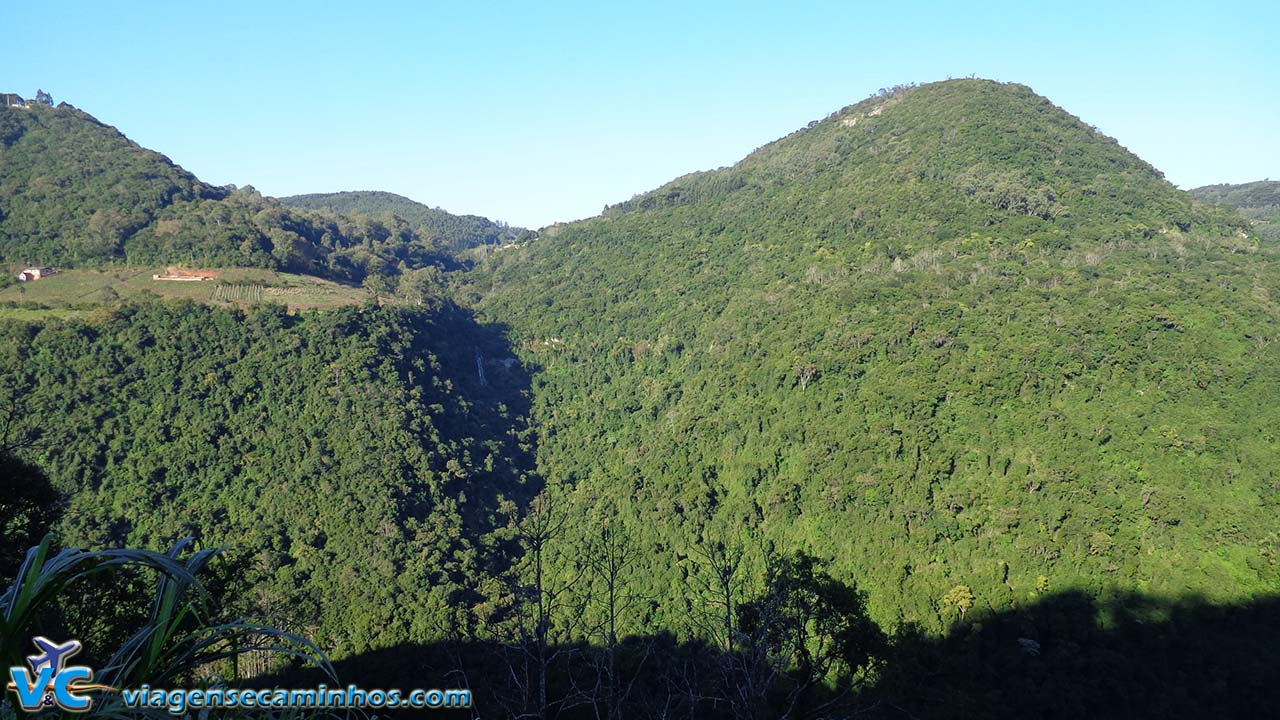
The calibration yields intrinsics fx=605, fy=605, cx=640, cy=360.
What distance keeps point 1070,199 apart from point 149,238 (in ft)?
221

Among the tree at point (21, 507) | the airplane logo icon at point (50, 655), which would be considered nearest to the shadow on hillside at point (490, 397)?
the tree at point (21, 507)

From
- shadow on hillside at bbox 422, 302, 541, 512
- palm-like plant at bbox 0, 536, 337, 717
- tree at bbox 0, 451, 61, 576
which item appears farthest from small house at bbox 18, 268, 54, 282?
palm-like plant at bbox 0, 536, 337, 717

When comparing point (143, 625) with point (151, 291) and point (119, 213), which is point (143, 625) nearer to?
point (151, 291)

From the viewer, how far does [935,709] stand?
53.0 feet

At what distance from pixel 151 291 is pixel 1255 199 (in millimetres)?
115762

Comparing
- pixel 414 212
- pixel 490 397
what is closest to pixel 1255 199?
pixel 490 397

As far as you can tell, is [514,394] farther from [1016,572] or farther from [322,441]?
[1016,572]

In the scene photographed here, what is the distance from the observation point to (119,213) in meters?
46.6

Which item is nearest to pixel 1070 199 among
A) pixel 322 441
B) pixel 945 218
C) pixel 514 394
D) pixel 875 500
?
pixel 945 218

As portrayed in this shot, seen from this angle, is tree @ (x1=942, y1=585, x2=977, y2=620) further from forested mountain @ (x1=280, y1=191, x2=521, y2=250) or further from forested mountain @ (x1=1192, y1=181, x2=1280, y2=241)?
forested mountain @ (x1=280, y1=191, x2=521, y2=250)

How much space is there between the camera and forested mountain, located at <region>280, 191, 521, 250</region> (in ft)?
424

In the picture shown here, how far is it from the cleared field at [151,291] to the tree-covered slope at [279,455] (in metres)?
2.03

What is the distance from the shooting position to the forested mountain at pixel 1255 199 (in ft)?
187

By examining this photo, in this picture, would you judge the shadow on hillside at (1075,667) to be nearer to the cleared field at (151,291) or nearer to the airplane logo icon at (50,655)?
the airplane logo icon at (50,655)
